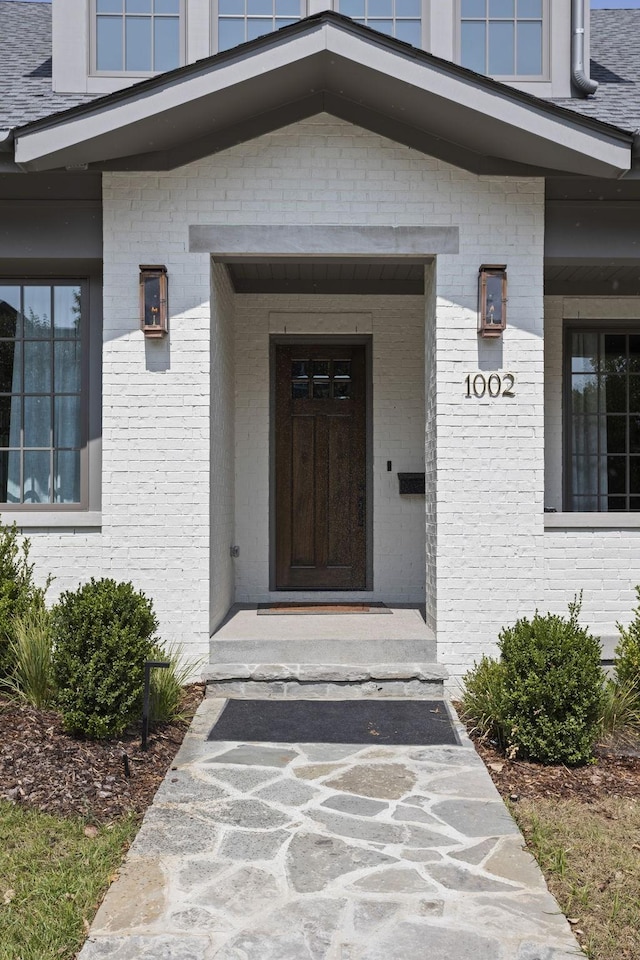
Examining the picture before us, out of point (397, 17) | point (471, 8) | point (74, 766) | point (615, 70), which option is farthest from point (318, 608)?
point (615, 70)

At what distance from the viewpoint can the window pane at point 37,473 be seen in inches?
249

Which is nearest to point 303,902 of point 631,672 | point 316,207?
point 631,672

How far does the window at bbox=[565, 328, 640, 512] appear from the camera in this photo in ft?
24.7

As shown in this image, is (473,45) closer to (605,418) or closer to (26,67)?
(605,418)

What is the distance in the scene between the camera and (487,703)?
483 cm

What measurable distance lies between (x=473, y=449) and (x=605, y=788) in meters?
2.51

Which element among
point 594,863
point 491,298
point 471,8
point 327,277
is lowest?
point 594,863

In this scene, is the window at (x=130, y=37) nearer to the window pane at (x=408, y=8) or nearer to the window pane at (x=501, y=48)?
the window pane at (x=408, y=8)

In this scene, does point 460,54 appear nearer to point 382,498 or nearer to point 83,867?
point 382,498

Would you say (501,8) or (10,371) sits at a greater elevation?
(501,8)

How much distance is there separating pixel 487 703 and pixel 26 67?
6528 millimetres

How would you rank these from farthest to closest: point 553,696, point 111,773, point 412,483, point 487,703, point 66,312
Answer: point 412,483 → point 66,312 → point 487,703 → point 553,696 → point 111,773

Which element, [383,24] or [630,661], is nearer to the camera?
[630,661]

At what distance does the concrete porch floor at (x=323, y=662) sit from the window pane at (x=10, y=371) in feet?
8.28
